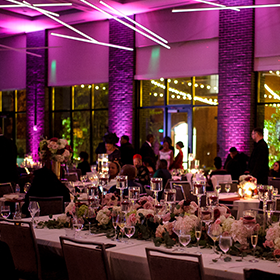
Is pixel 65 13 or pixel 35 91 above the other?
pixel 65 13

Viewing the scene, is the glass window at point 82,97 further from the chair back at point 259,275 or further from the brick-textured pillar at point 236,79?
the chair back at point 259,275

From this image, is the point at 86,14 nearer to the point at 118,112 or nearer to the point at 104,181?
the point at 118,112

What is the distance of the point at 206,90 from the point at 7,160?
7187 mm

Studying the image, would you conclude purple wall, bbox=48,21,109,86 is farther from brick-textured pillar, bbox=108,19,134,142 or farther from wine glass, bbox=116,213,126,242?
wine glass, bbox=116,213,126,242

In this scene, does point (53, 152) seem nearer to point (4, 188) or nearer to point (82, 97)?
point (4, 188)

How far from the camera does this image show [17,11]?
14852mm

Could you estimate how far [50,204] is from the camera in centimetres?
550

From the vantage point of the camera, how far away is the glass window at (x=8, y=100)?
1838 centimetres

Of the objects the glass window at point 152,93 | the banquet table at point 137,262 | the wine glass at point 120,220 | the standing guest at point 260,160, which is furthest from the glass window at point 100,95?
the wine glass at point 120,220

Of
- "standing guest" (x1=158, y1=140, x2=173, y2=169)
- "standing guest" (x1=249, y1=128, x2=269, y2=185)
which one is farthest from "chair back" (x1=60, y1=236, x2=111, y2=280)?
"standing guest" (x1=158, y1=140, x2=173, y2=169)

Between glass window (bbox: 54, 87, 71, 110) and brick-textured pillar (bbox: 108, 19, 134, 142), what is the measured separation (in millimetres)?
2379

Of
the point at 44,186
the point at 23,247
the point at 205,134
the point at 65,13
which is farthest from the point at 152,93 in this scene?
the point at 23,247

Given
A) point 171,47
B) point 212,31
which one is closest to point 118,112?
point 171,47

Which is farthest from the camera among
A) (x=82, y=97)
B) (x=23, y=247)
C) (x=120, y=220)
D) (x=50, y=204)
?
(x=82, y=97)
